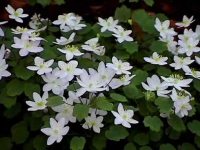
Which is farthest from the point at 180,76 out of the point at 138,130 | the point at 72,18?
the point at 72,18

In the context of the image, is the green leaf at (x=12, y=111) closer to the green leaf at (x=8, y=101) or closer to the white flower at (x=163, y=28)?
the green leaf at (x=8, y=101)

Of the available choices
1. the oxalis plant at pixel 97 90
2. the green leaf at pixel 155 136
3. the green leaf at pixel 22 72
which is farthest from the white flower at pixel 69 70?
the green leaf at pixel 155 136

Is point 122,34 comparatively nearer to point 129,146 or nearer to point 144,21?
point 144,21

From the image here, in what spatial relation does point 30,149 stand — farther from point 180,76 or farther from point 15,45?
point 180,76

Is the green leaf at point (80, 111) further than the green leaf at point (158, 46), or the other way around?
the green leaf at point (158, 46)

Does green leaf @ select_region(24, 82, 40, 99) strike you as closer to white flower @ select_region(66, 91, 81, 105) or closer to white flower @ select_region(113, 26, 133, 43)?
white flower @ select_region(66, 91, 81, 105)

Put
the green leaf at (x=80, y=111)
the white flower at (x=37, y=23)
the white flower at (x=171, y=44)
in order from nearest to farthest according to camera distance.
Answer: the green leaf at (x=80, y=111), the white flower at (x=171, y=44), the white flower at (x=37, y=23)

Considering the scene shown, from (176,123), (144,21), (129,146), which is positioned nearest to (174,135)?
(176,123)

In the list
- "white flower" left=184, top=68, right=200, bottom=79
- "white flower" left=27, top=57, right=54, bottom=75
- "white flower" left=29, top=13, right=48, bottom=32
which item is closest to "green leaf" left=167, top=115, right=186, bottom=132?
"white flower" left=184, top=68, right=200, bottom=79
